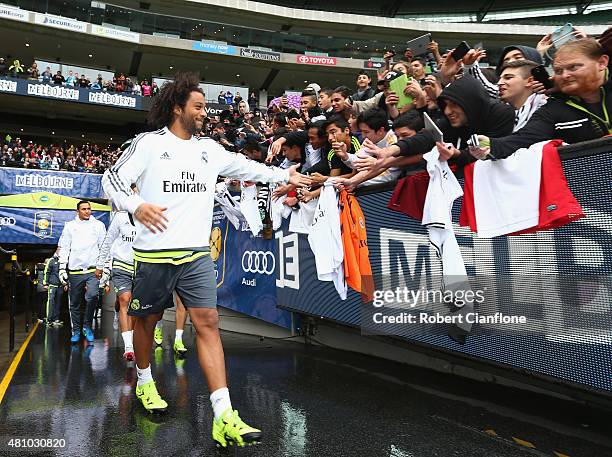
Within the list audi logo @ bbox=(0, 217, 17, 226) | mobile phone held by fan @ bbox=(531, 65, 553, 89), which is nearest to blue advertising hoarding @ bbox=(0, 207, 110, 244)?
audi logo @ bbox=(0, 217, 17, 226)

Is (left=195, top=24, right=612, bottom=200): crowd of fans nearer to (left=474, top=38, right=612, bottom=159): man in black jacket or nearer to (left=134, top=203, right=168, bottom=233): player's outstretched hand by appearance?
(left=474, top=38, right=612, bottom=159): man in black jacket

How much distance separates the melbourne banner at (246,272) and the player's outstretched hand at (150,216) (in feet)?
11.8

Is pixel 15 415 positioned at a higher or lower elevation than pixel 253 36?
lower

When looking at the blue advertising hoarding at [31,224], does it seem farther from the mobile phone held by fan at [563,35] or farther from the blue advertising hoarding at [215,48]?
the blue advertising hoarding at [215,48]

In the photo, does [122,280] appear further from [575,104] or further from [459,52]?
[575,104]

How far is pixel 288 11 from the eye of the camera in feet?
125

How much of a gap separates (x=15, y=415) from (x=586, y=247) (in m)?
4.21

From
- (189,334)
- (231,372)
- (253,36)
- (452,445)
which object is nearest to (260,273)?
(189,334)

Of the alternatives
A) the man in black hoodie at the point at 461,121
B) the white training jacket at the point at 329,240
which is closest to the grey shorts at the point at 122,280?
the white training jacket at the point at 329,240

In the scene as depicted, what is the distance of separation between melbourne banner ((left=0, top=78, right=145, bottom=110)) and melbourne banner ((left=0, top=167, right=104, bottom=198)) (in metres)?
10.7

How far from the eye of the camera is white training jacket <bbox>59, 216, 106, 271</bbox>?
8.67 metres

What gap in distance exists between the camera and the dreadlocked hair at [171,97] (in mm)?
3801

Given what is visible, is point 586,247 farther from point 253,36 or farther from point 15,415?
point 253,36

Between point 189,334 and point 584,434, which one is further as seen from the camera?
point 189,334
